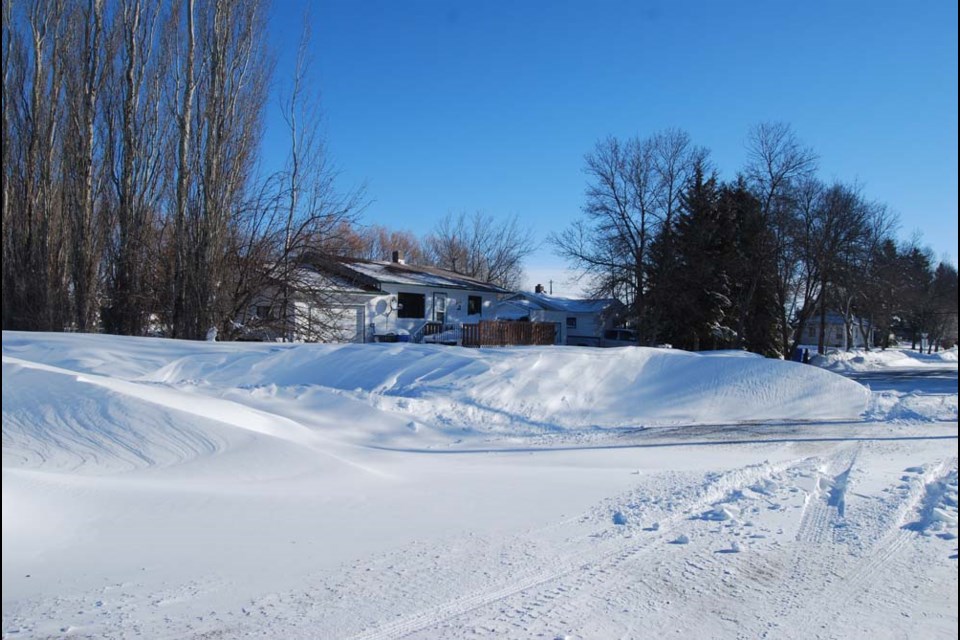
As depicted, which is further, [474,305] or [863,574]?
[474,305]

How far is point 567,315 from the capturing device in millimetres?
45812

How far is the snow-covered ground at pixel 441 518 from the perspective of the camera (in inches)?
167

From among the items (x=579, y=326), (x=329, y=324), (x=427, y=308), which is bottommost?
(x=329, y=324)

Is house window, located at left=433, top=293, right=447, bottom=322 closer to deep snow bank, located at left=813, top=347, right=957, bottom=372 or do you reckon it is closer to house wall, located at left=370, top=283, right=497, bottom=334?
house wall, located at left=370, top=283, right=497, bottom=334

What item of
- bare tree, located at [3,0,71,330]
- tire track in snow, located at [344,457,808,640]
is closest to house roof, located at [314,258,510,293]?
bare tree, located at [3,0,71,330]

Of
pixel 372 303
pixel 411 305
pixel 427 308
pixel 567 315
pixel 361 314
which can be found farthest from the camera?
pixel 567 315

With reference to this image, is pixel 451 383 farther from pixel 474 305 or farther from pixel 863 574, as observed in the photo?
pixel 474 305

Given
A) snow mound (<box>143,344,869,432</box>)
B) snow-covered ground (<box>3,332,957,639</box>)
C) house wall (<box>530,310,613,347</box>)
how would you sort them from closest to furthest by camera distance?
snow-covered ground (<box>3,332,957,639</box>)
snow mound (<box>143,344,869,432</box>)
house wall (<box>530,310,613,347</box>)

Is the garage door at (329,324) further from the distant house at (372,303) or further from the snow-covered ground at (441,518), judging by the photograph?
the snow-covered ground at (441,518)

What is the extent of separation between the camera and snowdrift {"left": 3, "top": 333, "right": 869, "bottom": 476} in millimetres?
7746

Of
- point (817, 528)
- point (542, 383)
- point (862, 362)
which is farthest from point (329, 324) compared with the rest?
point (862, 362)

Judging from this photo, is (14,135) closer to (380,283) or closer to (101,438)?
(380,283)

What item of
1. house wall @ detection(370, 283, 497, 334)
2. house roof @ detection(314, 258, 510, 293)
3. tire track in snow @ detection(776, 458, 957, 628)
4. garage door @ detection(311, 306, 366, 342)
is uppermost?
house roof @ detection(314, 258, 510, 293)

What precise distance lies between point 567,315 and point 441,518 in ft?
131
